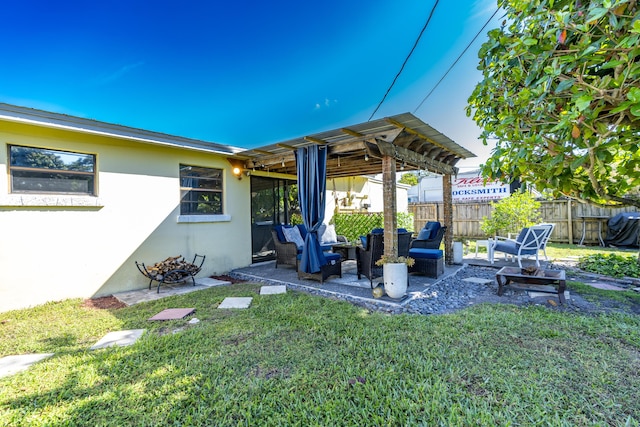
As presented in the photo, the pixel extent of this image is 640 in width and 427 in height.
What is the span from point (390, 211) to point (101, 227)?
206 inches

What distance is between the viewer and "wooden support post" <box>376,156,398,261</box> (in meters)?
4.74

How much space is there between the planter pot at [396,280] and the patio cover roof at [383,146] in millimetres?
1949

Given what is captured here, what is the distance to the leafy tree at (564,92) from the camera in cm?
200

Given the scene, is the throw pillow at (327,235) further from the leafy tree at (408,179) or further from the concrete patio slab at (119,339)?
the leafy tree at (408,179)

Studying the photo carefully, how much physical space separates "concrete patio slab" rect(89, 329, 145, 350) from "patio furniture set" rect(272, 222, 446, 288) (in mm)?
3077

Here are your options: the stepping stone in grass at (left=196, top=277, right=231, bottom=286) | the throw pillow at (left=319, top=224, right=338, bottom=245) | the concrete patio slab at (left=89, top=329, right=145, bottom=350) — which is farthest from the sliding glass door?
the concrete patio slab at (left=89, top=329, right=145, bottom=350)

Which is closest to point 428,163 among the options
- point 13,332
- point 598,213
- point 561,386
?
point 561,386

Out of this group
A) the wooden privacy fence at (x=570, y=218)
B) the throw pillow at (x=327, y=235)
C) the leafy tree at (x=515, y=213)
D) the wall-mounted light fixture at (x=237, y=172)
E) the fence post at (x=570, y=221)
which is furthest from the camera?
the fence post at (x=570, y=221)

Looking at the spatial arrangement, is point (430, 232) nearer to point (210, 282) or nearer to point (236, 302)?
point (236, 302)

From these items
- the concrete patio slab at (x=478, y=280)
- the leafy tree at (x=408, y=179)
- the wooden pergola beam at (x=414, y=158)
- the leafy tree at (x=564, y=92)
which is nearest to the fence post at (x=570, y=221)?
the wooden pergola beam at (x=414, y=158)

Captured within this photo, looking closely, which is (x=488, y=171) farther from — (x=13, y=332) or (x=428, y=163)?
(x=13, y=332)

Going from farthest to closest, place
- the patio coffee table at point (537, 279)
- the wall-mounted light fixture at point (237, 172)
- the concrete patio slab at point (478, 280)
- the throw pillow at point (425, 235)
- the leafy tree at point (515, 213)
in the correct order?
the leafy tree at point (515, 213)
the wall-mounted light fixture at point (237, 172)
the throw pillow at point (425, 235)
the concrete patio slab at point (478, 280)
the patio coffee table at point (537, 279)

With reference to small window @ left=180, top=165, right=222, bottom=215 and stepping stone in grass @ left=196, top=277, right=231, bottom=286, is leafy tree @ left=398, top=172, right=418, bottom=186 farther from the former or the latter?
stepping stone in grass @ left=196, top=277, right=231, bottom=286

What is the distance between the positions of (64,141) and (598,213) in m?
16.0
